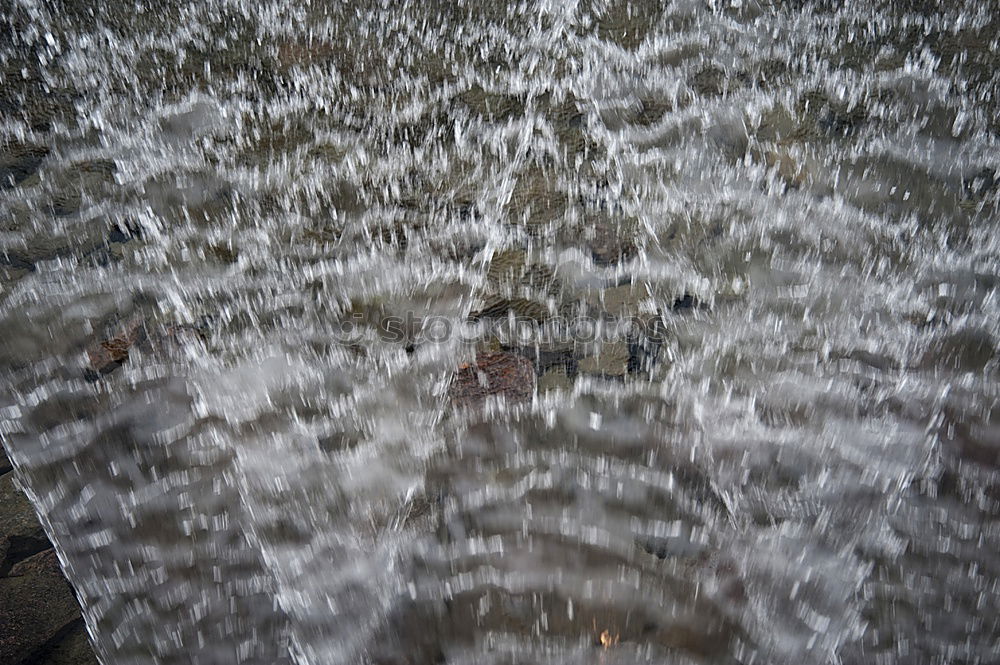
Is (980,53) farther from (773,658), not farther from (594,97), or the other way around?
(773,658)

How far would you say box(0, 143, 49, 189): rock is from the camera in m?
1.83

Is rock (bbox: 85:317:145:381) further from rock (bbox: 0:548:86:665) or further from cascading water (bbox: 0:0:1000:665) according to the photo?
rock (bbox: 0:548:86:665)

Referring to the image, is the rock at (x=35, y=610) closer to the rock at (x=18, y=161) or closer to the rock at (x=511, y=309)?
the rock at (x=18, y=161)

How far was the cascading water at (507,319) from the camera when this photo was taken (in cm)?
150

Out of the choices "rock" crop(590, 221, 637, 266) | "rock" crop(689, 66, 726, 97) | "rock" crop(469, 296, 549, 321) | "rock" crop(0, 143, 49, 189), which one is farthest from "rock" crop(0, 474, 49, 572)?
"rock" crop(689, 66, 726, 97)

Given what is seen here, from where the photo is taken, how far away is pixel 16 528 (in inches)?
66.5

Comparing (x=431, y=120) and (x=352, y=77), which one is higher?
(x=352, y=77)

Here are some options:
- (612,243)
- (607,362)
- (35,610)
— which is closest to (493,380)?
(607,362)

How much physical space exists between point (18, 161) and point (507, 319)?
140cm

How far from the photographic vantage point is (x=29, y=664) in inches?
60.1

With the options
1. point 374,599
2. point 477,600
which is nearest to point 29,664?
point 374,599

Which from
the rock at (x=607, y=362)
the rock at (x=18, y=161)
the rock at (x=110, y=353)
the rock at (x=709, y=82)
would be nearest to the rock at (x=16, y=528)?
the rock at (x=110, y=353)

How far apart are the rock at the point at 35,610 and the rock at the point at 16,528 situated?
0.08 feet

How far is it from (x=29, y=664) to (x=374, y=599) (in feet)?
2.58
